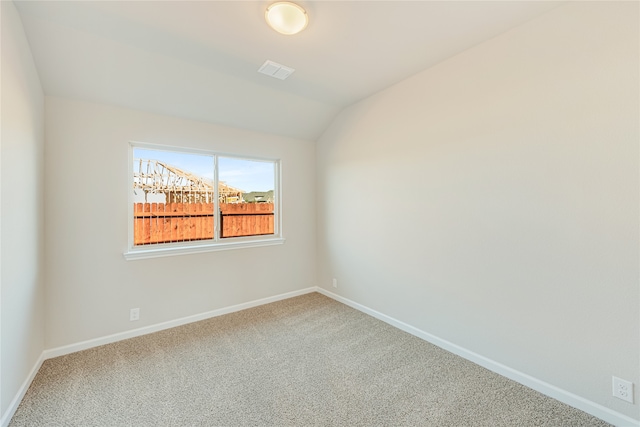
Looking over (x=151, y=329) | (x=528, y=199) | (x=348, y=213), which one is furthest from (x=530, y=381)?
(x=151, y=329)

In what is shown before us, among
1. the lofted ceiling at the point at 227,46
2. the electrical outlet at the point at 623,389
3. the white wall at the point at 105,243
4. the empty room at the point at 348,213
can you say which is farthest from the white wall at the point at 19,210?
the electrical outlet at the point at 623,389

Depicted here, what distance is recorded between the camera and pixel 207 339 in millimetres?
2627

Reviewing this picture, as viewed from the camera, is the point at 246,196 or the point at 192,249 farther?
the point at 246,196

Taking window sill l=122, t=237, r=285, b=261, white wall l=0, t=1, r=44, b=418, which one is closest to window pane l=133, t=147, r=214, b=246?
window sill l=122, t=237, r=285, b=261

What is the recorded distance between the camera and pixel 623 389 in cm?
155

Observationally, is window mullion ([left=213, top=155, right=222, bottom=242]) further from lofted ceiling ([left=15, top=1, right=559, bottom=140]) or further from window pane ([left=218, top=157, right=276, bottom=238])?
lofted ceiling ([left=15, top=1, right=559, bottom=140])

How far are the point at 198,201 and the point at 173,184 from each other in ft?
1.07

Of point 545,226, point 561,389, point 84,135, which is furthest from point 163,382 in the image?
point 545,226

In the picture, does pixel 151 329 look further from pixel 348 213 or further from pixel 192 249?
pixel 348 213

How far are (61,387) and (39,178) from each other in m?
1.62

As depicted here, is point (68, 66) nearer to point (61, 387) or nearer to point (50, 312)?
point (50, 312)

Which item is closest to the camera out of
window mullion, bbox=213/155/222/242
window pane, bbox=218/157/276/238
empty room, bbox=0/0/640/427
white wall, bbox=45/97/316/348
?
empty room, bbox=0/0/640/427

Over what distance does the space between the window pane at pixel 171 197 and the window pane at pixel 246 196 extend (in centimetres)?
17

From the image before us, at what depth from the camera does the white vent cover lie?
2410 millimetres
